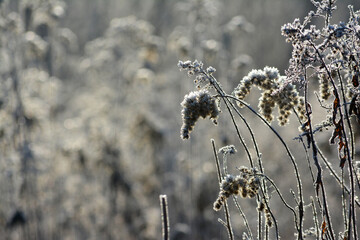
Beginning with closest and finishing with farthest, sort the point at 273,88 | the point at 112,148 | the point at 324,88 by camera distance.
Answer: the point at 273,88
the point at 324,88
the point at 112,148

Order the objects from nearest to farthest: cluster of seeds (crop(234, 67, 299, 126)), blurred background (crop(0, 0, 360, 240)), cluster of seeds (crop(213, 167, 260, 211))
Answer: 1. cluster of seeds (crop(213, 167, 260, 211))
2. cluster of seeds (crop(234, 67, 299, 126))
3. blurred background (crop(0, 0, 360, 240))

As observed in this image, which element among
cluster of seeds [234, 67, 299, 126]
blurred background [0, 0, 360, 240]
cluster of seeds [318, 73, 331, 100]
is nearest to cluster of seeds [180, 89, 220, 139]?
cluster of seeds [234, 67, 299, 126]

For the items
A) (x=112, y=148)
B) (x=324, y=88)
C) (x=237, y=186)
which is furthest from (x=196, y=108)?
(x=112, y=148)

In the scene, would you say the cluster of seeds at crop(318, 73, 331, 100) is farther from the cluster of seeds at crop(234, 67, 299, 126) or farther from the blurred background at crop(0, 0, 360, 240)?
the blurred background at crop(0, 0, 360, 240)

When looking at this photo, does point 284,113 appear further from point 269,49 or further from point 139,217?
point 269,49

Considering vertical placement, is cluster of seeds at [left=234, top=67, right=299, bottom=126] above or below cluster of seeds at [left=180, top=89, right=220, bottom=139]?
above

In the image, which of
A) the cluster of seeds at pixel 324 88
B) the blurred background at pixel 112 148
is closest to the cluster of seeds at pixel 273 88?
the cluster of seeds at pixel 324 88

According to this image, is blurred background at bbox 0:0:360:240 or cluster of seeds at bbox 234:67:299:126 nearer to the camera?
cluster of seeds at bbox 234:67:299:126

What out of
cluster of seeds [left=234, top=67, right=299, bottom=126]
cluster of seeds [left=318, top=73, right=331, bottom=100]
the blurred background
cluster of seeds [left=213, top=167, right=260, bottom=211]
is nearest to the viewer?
cluster of seeds [left=213, top=167, right=260, bottom=211]

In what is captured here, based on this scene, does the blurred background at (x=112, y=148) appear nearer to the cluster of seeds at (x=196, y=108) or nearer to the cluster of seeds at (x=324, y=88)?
the cluster of seeds at (x=324, y=88)

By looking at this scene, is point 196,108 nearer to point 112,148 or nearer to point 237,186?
point 237,186

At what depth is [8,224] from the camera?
6523 millimetres

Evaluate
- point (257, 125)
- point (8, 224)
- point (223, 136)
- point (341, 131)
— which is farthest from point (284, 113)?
point (257, 125)

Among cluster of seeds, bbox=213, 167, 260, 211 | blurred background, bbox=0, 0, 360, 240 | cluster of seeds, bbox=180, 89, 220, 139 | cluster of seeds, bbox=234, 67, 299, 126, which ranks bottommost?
cluster of seeds, bbox=213, 167, 260, 211
